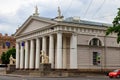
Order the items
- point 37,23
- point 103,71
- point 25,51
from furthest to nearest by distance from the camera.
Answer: point 25,51 → point 37,23 → point 103,71

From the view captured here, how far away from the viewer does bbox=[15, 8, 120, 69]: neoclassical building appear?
192 ft

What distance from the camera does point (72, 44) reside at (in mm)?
58875

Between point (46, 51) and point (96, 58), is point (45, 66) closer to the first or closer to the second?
point (46, 51)

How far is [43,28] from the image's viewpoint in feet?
206

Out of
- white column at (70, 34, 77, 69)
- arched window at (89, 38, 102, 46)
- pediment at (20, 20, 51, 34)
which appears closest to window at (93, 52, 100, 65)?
arched window at (89, 38, 102, 46)

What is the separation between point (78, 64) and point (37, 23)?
45.8 ft

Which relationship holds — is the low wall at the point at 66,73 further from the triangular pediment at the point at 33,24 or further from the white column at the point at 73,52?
the triangular pediment at the point at 33,24

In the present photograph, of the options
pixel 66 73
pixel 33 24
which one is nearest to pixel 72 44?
pixel 66 73

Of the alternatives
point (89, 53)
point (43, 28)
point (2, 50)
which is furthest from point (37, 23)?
point (2, 50)

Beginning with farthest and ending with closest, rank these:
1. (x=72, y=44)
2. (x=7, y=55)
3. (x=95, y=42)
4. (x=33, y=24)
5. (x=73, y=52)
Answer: (x=7, y=55) < (x=33, y=24) < (x=95, y=42) < (x=72, y=44) < (x=73, y=52)

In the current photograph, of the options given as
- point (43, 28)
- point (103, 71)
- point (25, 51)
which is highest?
point (43, 28)

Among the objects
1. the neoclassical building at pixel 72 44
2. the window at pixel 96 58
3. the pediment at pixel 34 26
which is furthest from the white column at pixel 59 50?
the window at pixel 96 58

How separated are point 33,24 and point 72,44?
13.1m

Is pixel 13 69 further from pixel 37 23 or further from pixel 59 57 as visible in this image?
pixel 59 57
